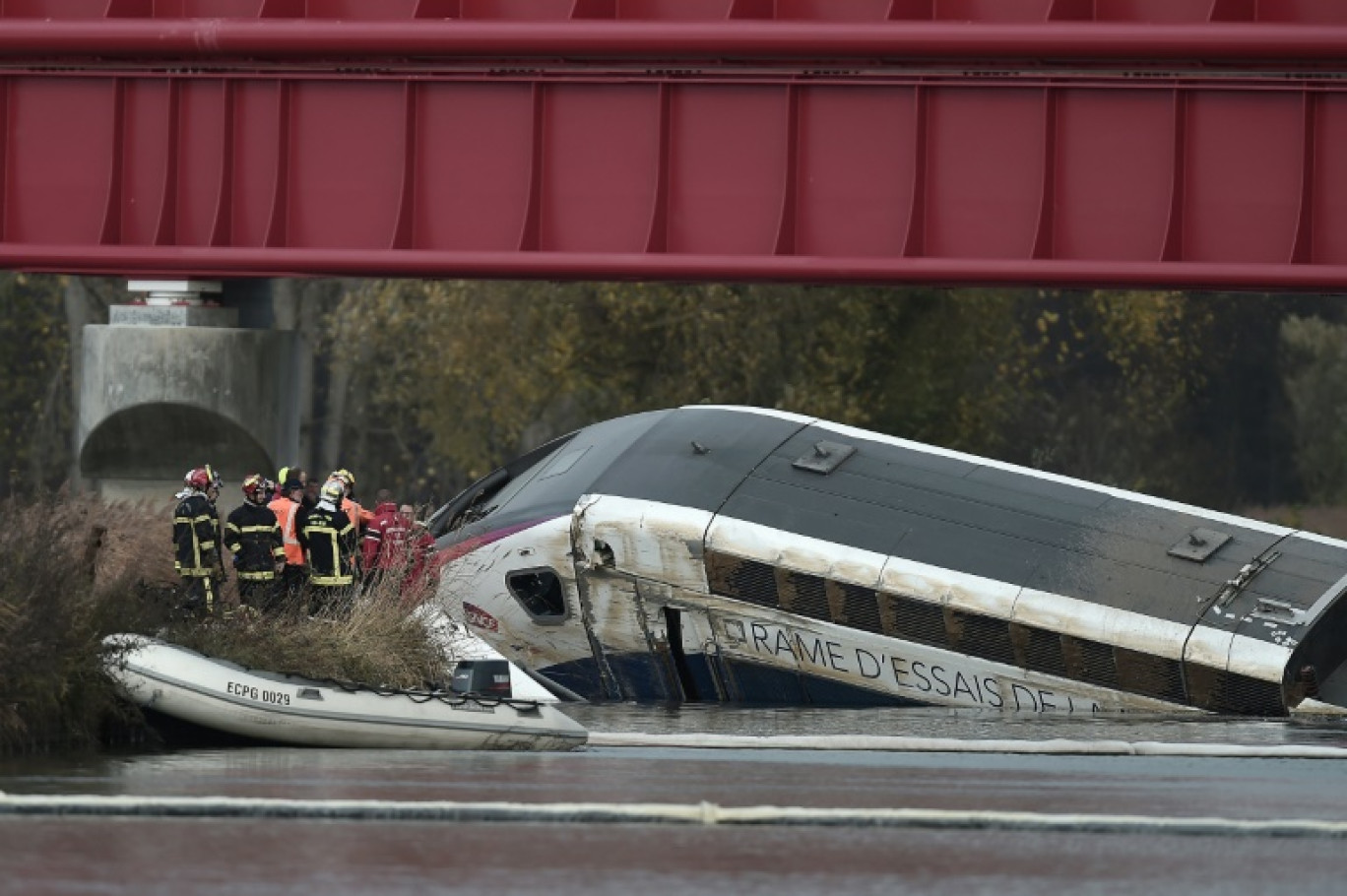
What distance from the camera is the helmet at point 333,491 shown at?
83.8 ft

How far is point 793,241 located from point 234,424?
21.5 ft

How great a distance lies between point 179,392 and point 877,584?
8.11m

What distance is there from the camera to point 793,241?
2902cm

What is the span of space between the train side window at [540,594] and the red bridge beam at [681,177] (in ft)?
9.56

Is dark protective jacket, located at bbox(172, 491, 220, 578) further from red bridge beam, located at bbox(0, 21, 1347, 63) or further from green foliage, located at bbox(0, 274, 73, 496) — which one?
green foliage, located at bbox(0, 274, 73, 496)

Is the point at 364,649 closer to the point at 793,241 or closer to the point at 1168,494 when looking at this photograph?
the point at 793,241

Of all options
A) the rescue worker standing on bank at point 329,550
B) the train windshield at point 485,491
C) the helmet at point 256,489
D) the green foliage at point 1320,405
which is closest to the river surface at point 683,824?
the rescue worker standing on bank at point 329,550

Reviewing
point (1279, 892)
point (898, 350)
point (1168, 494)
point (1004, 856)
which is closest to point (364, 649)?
point (1004, 856)

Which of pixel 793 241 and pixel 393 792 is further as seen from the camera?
pixel 793 241

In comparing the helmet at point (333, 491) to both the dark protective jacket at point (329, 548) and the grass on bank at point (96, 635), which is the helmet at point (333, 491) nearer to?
the dark protective jacket at point (329, 548)

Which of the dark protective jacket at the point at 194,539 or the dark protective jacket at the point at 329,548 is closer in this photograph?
the dark protective jacket at the point at 194,539

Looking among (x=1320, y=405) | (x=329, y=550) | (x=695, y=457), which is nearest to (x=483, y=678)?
(x=329, y=550)

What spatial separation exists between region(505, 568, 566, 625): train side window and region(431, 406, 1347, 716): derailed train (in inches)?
0.8

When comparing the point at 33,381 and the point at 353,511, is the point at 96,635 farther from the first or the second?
the point at 33,381
